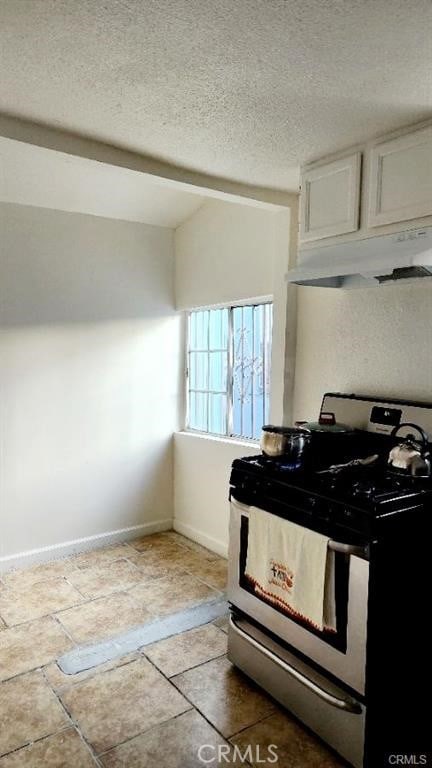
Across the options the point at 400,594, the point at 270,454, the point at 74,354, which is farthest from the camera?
the point at 74,354

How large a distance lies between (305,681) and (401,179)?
1.88 meters

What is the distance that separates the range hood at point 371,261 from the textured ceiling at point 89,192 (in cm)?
86

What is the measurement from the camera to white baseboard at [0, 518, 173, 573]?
3.17m

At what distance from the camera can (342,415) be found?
2.36 metres

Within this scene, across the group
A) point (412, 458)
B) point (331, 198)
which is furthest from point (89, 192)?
point (412, 458)

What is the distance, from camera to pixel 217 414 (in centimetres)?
361

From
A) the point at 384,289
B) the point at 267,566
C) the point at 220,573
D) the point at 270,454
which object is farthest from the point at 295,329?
the point at 220,573

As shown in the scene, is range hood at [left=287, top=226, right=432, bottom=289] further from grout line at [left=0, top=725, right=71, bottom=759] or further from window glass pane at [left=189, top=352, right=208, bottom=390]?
grout line at [left=0, top=725, right=71, bottom=759]

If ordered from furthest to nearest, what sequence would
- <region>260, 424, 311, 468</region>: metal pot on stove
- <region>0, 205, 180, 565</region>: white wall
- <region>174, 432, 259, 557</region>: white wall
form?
<region>174, 432, 259, 557</region>: white wall
<region>0, 205, 180, 565</region>: white wall
<region>260, 424, 311, 468</region>: metal pot on stove

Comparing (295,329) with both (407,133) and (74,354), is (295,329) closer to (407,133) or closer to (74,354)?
(407,133)

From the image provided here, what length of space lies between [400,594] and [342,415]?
91 cm

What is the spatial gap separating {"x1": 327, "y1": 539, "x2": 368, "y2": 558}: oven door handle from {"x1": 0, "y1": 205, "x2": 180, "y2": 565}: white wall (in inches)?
86.4

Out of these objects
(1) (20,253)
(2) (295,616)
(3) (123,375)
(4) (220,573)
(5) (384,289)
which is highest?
(1) (20,253)

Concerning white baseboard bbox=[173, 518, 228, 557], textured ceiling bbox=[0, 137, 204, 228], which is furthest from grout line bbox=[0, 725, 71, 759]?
textured ceiling bbox=[0, 137, 204, 228]
